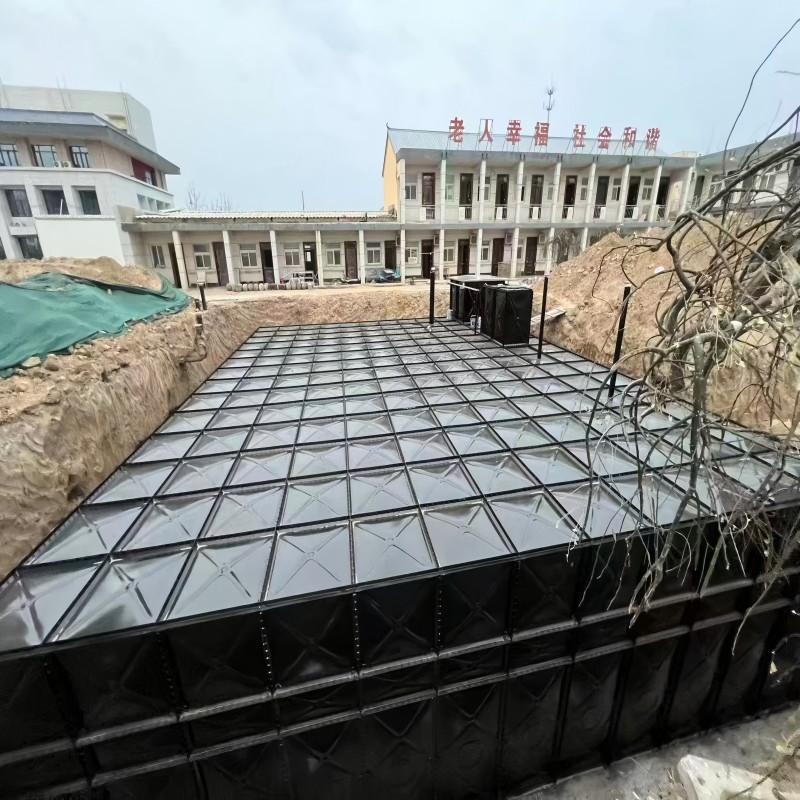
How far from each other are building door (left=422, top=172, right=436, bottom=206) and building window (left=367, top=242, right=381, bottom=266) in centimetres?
384

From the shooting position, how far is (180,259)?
925 inches

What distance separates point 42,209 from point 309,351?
2224cm

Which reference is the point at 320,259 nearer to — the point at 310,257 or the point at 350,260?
the point at 310,257

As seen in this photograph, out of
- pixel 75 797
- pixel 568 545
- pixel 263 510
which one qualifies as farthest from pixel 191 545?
pixel 568 545

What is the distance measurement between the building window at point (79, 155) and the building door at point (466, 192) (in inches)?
858

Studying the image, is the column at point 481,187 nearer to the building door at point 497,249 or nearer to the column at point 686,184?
the building door at point 497,249

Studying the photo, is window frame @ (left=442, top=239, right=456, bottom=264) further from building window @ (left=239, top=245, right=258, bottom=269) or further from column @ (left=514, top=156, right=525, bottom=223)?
building window @ (left=239, top=245, right=258, bottom=269)

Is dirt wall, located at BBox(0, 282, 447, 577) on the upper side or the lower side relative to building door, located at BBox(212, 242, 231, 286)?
lower

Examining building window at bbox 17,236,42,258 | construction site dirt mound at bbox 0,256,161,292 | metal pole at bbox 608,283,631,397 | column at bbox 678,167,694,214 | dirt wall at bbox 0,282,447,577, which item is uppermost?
column at bbox 678,167,694,214

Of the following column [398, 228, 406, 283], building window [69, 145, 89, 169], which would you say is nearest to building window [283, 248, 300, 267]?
column [398, 228, 406, 283]

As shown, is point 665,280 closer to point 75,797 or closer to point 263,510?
point 263,510

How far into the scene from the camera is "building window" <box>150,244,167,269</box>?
24.5 m

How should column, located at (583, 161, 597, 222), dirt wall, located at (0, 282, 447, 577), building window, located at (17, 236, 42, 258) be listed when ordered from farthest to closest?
column, located at (583, 161, 597, 222) < building window, located at (17, 236, 42, 258) < dirt wall, located at (0, 282, 447, 577)

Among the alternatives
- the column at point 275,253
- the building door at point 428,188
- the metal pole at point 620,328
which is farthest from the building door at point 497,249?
the metal pole at point 620,328
